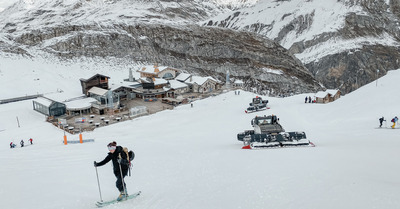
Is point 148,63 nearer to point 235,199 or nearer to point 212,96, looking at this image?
point 212,96

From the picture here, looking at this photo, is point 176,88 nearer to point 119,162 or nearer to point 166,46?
point 119,162

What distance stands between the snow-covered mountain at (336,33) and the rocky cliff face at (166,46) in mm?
15394

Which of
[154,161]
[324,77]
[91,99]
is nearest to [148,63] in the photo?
[91,99]

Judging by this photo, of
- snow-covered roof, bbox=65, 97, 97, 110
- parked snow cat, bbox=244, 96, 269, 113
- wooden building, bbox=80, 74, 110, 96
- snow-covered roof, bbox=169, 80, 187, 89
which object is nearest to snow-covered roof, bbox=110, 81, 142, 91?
wooden building, bbox=80, 74, 110, 96

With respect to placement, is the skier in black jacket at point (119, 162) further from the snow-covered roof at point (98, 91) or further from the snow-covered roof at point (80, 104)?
the snow-covered roof at point (98, 91)

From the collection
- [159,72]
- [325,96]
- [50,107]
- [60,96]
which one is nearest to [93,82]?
[60,96]

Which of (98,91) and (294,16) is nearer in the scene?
(98,91)

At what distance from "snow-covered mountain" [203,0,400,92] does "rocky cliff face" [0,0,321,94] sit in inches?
606

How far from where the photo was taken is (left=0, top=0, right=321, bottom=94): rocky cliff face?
85.8m

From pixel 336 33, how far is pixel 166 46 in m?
76.4

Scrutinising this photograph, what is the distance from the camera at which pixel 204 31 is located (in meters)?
119

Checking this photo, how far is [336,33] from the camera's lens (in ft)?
395

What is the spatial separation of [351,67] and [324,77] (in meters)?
10.8

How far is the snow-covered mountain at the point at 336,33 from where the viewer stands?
110 meters
